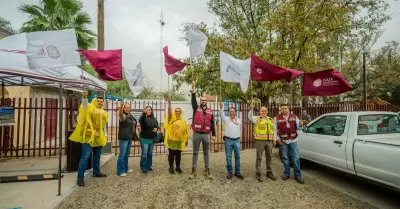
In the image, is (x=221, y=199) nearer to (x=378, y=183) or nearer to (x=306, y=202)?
(x=306, y=202)

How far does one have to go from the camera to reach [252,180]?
5438 mm

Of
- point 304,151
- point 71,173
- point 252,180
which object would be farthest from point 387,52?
point 71,173

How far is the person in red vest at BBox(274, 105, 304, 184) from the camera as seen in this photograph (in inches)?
212

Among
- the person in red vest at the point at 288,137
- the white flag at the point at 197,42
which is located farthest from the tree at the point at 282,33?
the person in red vest at the point at 288,137

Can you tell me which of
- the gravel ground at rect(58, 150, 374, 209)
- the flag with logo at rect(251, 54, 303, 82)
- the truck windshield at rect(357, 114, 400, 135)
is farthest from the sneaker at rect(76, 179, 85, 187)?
the truck windshield at rect(357, 114, 400, 135)

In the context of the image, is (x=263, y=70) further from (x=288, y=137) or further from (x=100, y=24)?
(x=100, y=24)

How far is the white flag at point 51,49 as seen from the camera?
4.10 meters

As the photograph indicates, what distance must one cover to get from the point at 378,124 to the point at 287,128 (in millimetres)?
1920

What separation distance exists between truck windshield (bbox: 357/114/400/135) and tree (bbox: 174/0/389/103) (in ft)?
15.7

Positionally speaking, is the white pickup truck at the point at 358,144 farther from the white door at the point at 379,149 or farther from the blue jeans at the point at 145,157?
the blue jeans at the point at 145,157

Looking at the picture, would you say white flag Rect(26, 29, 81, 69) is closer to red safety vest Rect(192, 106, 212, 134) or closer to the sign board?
red safety vest Rect(192, 106, 212, 134)

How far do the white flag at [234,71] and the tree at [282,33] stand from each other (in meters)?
3.00

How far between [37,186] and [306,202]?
555 cm

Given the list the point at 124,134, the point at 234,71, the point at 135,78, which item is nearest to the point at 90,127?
the point at 124,134
